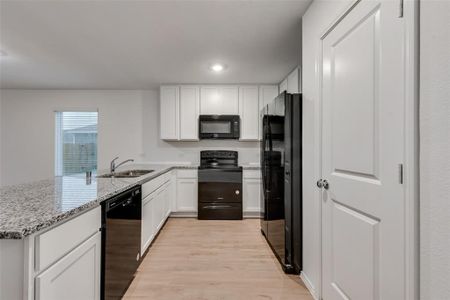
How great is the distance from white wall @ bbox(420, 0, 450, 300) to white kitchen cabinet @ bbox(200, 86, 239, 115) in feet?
11.7

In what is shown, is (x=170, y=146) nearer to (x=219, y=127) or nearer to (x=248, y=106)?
(x=219, y=127)

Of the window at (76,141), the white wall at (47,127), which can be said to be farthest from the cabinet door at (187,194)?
the window at (76,141)

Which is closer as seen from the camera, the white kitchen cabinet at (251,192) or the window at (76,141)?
the white kitchen cabinet at (251,192)

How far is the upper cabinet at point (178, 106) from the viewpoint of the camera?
4.46 meters

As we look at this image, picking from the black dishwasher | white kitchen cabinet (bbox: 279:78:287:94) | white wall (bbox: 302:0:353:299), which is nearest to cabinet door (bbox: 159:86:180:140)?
white kitchen cabinet (bbox: 279:78:287:94)

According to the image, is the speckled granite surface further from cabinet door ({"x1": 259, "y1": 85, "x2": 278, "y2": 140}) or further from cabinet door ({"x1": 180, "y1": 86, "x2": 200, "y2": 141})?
cabinet door ({"x1": 259, "y1": 85, "x2": 278, "y2": 140})

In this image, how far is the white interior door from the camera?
111 centimetres

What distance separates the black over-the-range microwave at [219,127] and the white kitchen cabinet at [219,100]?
14 cm

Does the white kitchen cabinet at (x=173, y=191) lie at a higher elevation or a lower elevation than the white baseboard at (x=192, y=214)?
higher

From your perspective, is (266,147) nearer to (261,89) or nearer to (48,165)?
(261,89)

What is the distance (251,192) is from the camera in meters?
4.25

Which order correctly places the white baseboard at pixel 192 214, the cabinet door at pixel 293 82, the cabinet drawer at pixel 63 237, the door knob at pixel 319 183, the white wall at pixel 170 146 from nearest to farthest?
the cabinet drawer at pixel 63 237
the door knob at pixel 319 183
the cabinet door at pixel 293 82
the white baseboard at pixel 192 214
the white wall at pixel 170 146

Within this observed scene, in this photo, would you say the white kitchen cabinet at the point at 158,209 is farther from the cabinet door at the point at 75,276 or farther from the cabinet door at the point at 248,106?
the cabinet door at the point at 248,106

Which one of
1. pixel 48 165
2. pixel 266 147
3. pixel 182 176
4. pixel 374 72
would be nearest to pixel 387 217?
pixel 374 72
